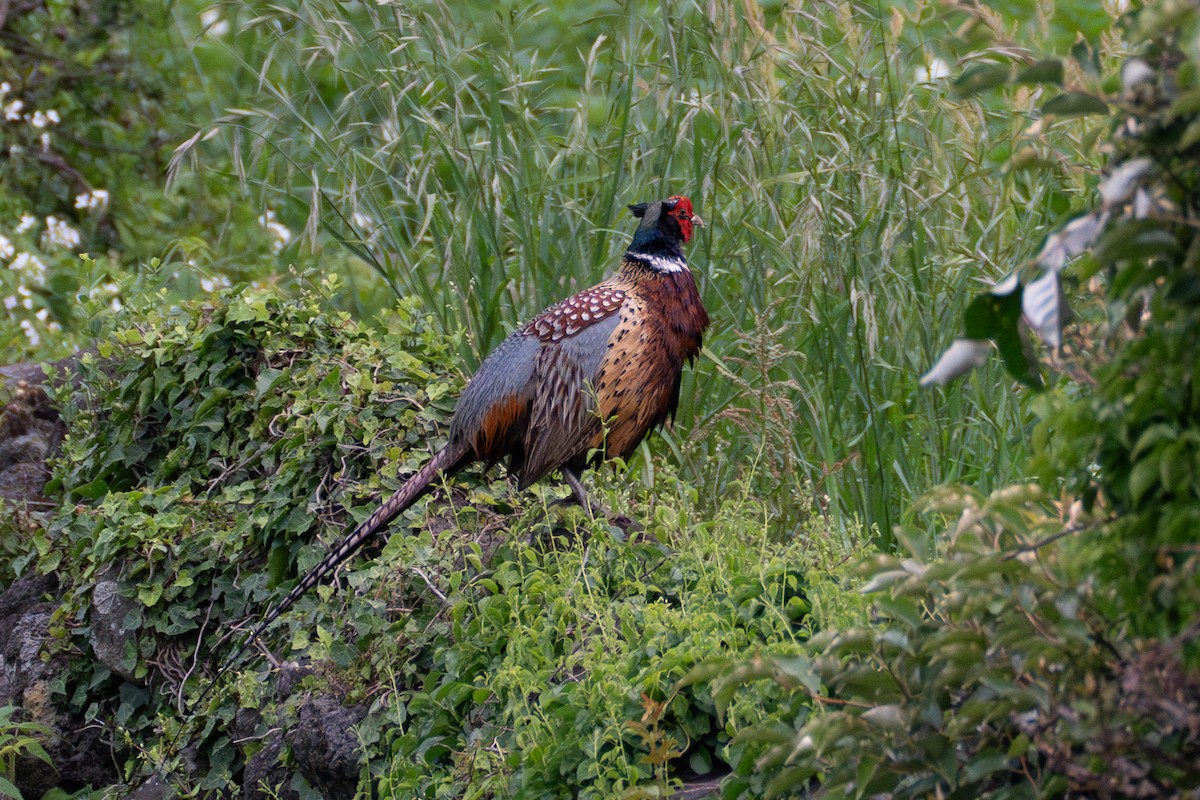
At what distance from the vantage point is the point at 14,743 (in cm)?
399

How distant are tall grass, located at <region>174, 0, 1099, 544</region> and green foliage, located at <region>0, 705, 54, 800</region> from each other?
174cm

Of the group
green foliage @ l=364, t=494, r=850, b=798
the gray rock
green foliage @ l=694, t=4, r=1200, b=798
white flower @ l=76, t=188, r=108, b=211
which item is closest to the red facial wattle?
green foliage @ l=364, t=494, r=850, b=798

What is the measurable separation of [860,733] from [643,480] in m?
2.44

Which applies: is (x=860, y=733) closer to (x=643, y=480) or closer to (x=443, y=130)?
(x=643, y=480)

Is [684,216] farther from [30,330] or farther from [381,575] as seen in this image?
[30,330]

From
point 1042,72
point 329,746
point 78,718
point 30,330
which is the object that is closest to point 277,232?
point 30,330

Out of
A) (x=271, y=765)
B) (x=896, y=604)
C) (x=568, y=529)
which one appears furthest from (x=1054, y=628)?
(x=271, y=765)

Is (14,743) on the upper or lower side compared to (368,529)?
lower

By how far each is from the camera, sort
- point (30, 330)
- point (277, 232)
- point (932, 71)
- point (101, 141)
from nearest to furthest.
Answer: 1. point (932, 71)
2. point (30, 330)
3. point (277, 232)
4. point (101, 141)

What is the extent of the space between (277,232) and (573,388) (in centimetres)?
409

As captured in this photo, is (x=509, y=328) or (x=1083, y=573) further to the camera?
(x=509, y=328)

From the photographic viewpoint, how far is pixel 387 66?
4.95 metres

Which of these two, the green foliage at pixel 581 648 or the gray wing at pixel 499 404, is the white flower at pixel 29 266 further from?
the green foliage at pixel 581 648

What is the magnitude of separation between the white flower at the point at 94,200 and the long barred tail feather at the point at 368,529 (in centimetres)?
463
